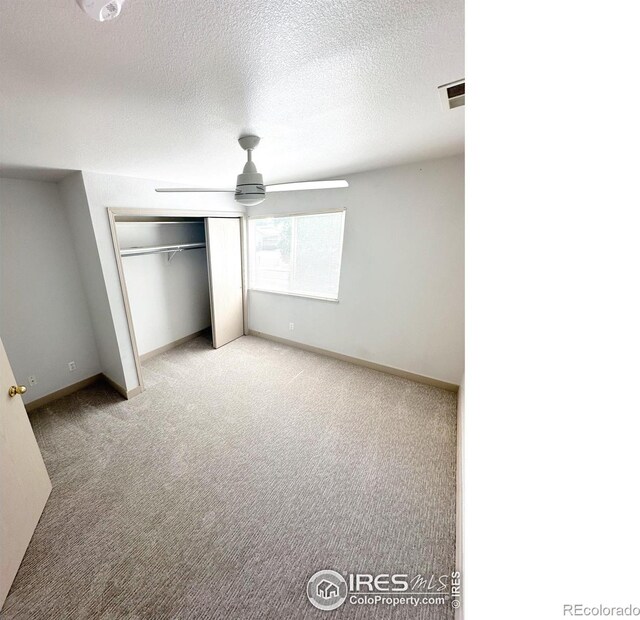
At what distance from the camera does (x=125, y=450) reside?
2.06m

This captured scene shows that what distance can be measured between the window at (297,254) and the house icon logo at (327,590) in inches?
106

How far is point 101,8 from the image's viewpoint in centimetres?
65

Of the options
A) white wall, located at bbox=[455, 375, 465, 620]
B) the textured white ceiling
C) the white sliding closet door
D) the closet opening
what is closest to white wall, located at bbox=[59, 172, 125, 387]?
the closet opening

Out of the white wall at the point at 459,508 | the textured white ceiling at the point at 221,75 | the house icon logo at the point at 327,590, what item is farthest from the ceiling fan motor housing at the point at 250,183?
the house icon logo at the point at 327,590

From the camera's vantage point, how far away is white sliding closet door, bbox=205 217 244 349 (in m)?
3.63

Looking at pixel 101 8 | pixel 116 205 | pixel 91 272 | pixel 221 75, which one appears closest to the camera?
pixel 101 8

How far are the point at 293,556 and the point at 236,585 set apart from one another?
0.31 metres

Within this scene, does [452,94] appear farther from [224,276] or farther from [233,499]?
[224,276]

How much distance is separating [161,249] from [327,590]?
3861 millimetres

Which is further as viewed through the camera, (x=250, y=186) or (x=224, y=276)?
(x=224, y=276)

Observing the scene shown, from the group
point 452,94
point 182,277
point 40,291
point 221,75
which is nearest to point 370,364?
point 452,94
